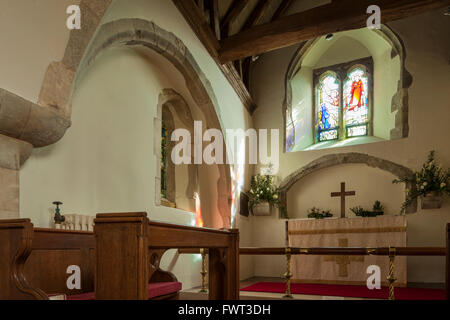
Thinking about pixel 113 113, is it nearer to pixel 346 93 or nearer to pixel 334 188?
pixel 334 188

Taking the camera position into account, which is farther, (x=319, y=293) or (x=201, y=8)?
(x=201, y=8)

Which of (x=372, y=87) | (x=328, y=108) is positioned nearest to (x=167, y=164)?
(x=328, y=108)

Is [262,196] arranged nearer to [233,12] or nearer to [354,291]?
[354,291]

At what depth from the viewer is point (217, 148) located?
6.79 m

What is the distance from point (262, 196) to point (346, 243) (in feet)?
6.37

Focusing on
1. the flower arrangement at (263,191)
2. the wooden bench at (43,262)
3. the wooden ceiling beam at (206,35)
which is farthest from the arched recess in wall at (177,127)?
the wooden bench at (43,262)

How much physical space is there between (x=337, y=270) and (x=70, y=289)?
4.63 m

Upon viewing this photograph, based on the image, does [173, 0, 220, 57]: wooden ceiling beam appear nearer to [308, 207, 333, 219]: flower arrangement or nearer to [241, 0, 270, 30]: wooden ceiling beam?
[241, 0, 270, 30]: wooden ceiling beam

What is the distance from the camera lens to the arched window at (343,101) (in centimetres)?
821

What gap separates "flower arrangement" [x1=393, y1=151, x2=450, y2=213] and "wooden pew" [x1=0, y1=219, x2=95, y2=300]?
18.4 feet

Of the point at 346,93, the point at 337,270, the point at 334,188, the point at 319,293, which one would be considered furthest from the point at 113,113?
the point at 346,93

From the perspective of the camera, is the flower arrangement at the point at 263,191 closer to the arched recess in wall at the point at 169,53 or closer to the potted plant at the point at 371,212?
the arched recess in wall at the point at 169,53

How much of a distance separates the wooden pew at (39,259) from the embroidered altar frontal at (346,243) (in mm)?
4350
